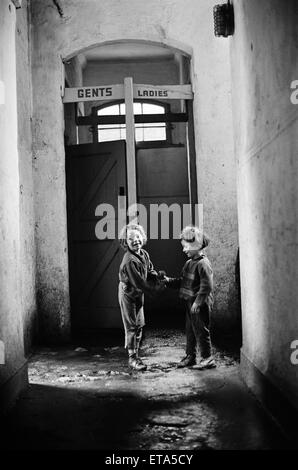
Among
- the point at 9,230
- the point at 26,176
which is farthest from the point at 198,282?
the point at 26,176

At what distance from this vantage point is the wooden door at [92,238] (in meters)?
7.45

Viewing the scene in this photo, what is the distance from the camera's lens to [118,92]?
23.9 ft

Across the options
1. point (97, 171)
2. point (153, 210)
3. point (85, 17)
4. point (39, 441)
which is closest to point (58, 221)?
point (97, 171)

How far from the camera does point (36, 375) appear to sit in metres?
5.16

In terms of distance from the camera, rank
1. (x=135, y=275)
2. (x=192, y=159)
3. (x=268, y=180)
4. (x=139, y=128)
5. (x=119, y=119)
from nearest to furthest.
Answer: (x=268, y=180) < (x=135, y=275) < (x=119, y=119) < (x=192, y=159) < (x=139, y=128)

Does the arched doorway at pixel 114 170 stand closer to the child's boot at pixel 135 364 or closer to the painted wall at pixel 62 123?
the painted wall at pixel 62 123

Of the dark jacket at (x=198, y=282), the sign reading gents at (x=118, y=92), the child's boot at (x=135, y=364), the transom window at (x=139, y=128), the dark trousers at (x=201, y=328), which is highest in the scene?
the transom window at (x=139, y=128)

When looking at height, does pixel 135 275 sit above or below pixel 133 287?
above

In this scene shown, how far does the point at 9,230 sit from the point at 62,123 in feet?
11.5

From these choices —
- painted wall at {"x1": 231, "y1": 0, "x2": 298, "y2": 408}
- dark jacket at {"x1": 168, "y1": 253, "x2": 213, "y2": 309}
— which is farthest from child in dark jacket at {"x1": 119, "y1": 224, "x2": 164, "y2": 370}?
painted wall at {"x1": 231, "y1": 0, "x2": 298, "y2": 408}

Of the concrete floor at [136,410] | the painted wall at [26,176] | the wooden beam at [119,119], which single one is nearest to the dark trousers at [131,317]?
the concrete floor at [136,410]

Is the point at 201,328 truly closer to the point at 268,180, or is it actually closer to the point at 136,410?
the point at 136,410

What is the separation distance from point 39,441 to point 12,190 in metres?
2.24

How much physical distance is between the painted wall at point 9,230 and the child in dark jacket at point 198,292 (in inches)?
71.2
